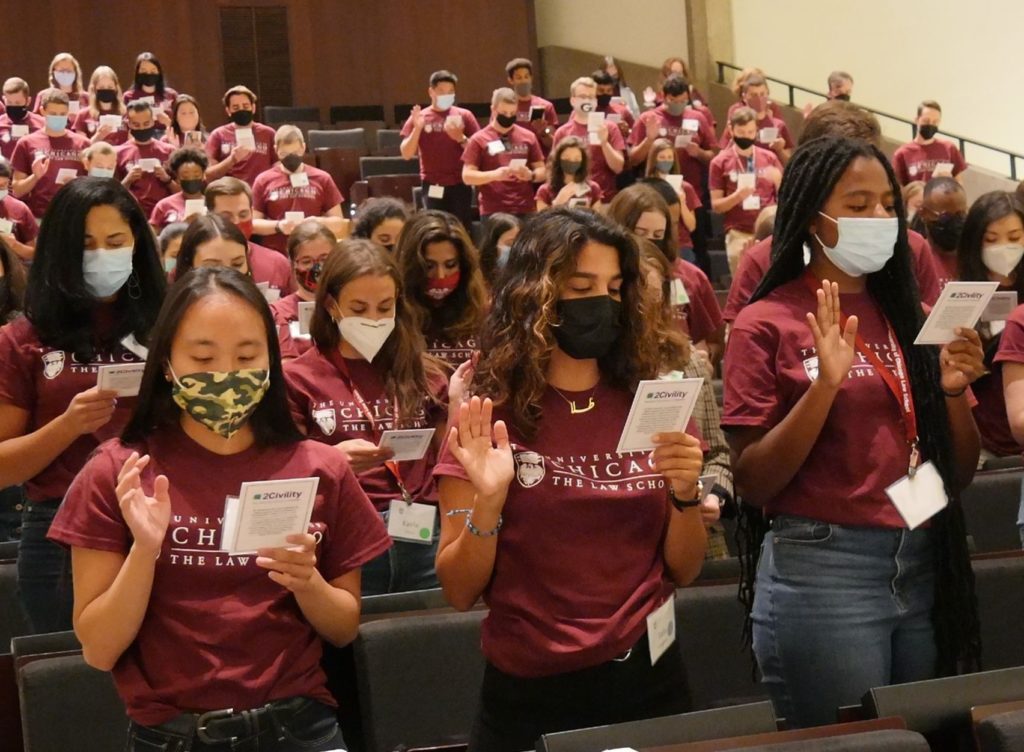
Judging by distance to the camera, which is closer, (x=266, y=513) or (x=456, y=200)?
(x=266, y=513)

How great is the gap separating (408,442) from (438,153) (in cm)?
733

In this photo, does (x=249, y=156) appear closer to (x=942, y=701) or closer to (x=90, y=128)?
(x=90, y=128)

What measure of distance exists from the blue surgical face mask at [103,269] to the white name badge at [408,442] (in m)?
0.72

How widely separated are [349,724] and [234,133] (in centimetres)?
759

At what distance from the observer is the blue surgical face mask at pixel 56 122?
31.1ft

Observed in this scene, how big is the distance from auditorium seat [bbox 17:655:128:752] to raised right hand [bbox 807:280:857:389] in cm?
167

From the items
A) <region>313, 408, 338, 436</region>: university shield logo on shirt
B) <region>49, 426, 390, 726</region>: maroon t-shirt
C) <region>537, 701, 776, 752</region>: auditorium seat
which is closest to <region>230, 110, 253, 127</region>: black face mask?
<region>313, 408, 338, 436</region>: university shield logo on shirt

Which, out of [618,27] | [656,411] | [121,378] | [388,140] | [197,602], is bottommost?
[197,602]

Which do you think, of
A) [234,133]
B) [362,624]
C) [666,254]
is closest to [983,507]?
[666,254]

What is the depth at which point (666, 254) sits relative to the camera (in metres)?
4.74

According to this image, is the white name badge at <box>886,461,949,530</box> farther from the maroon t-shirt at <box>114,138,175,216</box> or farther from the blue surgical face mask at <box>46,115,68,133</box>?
the blue surgical face mask at <box>46,115,68,133</box>

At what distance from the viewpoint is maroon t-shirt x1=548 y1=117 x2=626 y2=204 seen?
33.7 ft

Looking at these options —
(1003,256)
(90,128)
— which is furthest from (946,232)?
(90,128)

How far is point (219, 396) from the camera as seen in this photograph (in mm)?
2301
